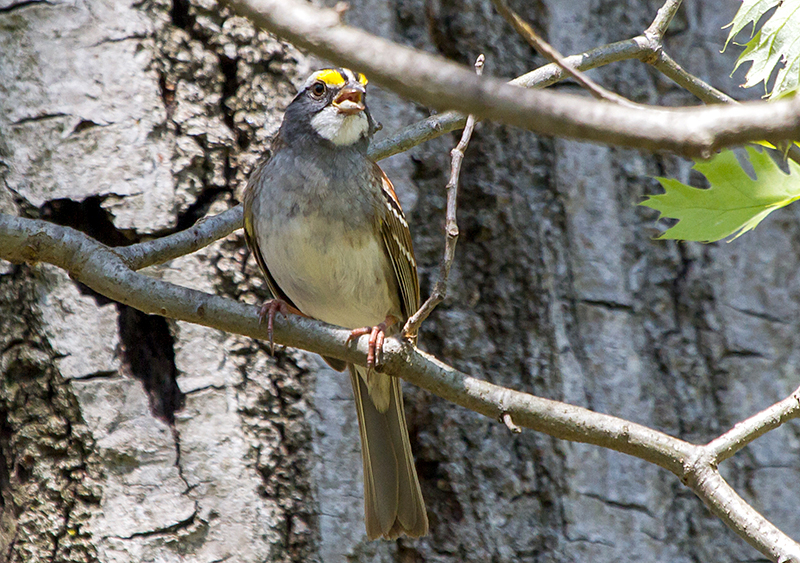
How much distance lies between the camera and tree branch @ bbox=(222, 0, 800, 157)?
3.32 ft

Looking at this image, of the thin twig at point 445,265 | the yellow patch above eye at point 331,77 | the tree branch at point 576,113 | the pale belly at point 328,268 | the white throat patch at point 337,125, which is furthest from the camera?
the white throat patch at point 337,125

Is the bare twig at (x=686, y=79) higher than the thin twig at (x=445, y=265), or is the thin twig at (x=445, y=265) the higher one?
the bare twig at (x=686, y=79)

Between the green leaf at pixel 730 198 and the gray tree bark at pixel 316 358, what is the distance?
1260 millimetres

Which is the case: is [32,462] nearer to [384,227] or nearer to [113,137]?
[113,137]

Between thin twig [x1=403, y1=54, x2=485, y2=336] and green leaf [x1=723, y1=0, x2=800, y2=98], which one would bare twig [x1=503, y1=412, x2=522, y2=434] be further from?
green leaf [x1=723, y1=0, x2=800, y2=98]

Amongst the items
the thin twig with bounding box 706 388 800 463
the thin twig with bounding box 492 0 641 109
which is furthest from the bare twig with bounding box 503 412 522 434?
the thin twig with bounding box 492 0 641 109

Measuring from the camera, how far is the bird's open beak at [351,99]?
3674 mm

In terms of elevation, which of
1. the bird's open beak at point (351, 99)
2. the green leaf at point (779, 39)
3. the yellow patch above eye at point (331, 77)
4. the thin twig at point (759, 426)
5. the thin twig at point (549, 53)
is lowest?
the thin twig at point (759, 426)

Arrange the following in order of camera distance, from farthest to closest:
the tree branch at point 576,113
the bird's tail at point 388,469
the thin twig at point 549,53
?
1. the bird's tail at point 388,469
2. the thin twig at point 549,53
3. the tree branch at point 576,113

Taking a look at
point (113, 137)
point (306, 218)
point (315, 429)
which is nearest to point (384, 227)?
point (306, 218)

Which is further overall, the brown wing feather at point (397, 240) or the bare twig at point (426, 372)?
→ the brown wing feather at point (397, 240)

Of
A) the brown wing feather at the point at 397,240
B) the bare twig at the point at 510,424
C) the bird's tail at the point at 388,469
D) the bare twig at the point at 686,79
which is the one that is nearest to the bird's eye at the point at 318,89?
the brown wing feather at the point at 397,240

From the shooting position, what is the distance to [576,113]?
41.9 inches

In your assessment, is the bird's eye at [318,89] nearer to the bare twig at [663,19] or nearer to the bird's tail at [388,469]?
the bird's tail at [388,469]
